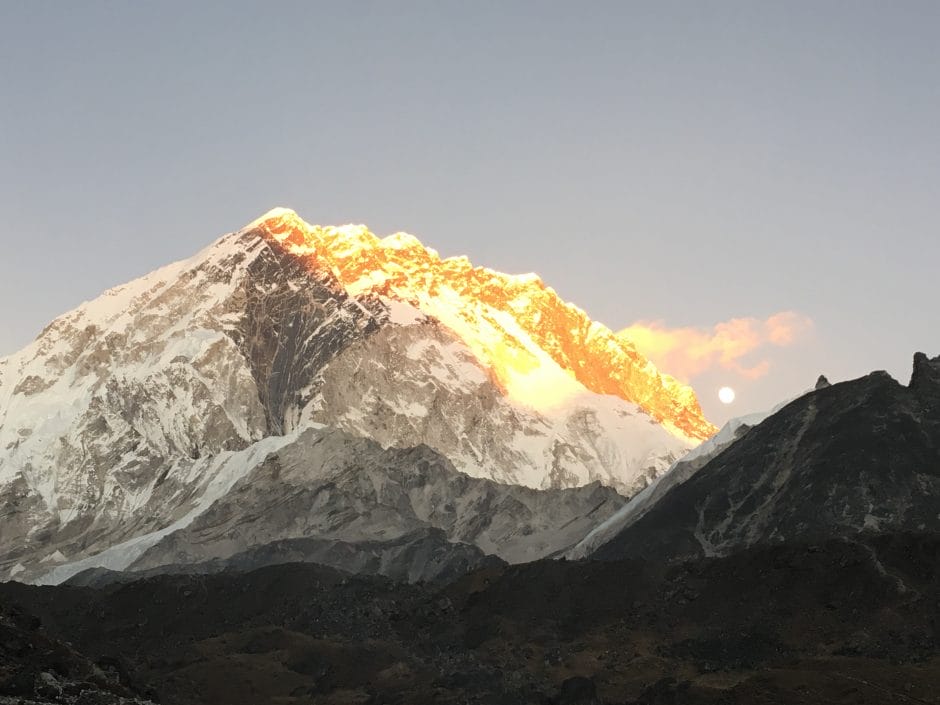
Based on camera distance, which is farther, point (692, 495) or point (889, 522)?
point (692, 495)

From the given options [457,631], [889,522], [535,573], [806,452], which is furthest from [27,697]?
[806,452]

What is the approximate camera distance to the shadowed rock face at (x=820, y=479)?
447 ft

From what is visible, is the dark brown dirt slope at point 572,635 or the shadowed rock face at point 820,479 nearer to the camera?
the dark brown dirt slope at point 572,635

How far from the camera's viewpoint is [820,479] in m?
143

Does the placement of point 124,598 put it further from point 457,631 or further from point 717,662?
point 717,662

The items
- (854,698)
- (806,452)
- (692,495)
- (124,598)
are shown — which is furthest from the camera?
(692,495)

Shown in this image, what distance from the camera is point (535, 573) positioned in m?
126

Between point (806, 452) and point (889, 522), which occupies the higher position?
point (806, 452)

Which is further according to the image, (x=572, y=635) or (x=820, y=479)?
(x=820, y=479)

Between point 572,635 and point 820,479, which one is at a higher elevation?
point 820,479

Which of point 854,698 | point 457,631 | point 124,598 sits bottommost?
point 854,698

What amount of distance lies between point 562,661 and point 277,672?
23102 mm

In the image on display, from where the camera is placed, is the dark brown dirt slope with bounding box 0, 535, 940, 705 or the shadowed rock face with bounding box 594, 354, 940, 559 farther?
the shadowed rock face with bounding box 594, 354, 940, 559

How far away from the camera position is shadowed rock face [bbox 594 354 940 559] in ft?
447
